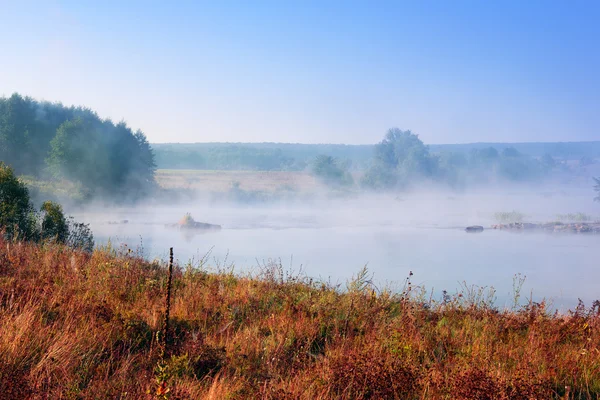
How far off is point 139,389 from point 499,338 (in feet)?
15.1

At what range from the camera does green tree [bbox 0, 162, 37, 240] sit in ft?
42.8

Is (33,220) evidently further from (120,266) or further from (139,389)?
(139,389)

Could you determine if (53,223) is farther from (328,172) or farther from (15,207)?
(328,172)

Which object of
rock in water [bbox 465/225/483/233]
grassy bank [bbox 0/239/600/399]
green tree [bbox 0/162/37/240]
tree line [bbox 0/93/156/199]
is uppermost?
tree line [bbox 0/93/156/199]

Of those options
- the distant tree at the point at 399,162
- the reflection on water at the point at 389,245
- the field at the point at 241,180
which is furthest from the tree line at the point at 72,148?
the distant tree at the point at 399,162

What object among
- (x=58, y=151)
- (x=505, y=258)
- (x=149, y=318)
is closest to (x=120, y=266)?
(x=149, y=318)

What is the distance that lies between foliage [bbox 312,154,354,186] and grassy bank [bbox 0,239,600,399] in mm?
57891

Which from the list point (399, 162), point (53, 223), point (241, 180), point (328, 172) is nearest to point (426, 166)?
point (399, 162)

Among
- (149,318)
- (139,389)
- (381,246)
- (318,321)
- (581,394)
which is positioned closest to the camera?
(139,389)

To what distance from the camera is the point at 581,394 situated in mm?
4566

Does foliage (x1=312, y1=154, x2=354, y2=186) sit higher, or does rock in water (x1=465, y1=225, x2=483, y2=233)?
foliage (x1=312, y1=154, x2=354, y2=186)

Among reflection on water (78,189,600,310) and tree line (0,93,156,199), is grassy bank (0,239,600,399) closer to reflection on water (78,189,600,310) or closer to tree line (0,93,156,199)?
reflection on water (78,189,600,310)

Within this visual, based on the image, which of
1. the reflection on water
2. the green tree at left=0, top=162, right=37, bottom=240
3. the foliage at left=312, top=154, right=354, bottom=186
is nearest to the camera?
the green tree at left=0, top=162, right=37, bottom=240

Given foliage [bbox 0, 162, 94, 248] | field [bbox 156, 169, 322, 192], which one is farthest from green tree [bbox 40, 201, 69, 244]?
field [bbox 156, 169, 322, 192]
